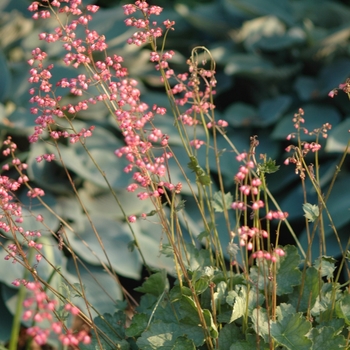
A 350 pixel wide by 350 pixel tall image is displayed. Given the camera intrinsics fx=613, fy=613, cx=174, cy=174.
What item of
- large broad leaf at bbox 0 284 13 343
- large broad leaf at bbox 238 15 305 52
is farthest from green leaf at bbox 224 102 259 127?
large broad leaf at bbox 0 284 13 343

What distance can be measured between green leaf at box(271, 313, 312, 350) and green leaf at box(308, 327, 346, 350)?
1.8 inches

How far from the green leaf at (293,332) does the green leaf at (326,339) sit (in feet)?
0.15

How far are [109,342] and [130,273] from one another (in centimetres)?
103

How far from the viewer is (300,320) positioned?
1.00m

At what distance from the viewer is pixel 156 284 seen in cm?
123

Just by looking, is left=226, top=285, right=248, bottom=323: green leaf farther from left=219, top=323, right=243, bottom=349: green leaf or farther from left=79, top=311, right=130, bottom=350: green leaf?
left=79, top=311, right=130, bottom=350: green leaf

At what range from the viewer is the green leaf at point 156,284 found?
1.21m

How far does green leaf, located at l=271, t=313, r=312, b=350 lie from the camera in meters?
0.99

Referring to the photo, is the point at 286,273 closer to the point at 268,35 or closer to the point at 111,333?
the point at 111,333

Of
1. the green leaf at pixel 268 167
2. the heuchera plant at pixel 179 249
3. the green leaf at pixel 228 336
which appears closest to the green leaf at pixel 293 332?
the heuchera plant at pixel 179 249

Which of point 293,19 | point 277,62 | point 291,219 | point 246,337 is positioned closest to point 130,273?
point 291,219

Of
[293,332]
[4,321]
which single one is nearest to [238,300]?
[293,332]

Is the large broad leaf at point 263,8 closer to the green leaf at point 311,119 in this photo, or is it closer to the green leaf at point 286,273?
the green leaf at point 311,119

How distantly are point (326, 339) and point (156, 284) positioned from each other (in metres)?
0.36
